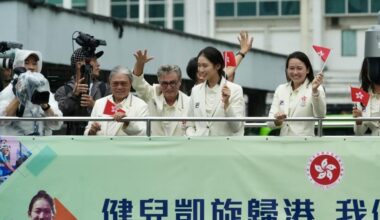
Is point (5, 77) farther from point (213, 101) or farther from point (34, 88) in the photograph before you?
point (213, 101)

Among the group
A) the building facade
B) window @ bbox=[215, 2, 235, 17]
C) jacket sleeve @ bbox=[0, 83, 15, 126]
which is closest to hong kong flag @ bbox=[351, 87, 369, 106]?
jacket sleeve @ bbox=[0, 83, 15, 126]

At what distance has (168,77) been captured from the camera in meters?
10.2

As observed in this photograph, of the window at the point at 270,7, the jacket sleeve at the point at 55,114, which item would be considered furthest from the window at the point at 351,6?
the jacket sleeve at the point at 55,114

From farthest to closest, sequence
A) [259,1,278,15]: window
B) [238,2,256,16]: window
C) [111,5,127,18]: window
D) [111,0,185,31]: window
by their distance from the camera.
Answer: [238,2,256,16]: window, [111,5,127,18]: window, [259,1,278,15]: window, [111,0,185,31]: window

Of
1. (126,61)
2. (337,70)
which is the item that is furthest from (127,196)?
(337,70)

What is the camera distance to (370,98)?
32.4 ft

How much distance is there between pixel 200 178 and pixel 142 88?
1.58m

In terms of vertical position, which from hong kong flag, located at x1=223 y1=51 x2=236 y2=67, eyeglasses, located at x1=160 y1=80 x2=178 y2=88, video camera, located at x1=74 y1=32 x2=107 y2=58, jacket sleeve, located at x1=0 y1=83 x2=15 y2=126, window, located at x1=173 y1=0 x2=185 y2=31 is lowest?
jacket sleeve, located at x1=0 y1=83 x2=15 y2=126

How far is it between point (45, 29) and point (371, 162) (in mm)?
9369

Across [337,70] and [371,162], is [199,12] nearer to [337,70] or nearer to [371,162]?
[337,70]

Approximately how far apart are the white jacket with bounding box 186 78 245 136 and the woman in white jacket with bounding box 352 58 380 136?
3.24 feet

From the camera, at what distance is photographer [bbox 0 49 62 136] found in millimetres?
9477

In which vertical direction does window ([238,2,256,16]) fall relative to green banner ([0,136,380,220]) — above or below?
above

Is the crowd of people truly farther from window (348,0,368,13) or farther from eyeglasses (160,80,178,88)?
window (348,0,368,13)
